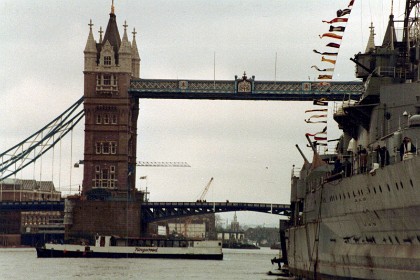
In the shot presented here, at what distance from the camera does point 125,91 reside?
14688 cm

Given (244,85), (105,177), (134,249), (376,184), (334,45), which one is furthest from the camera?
(105,177)

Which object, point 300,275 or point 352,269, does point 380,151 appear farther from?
point 300,275

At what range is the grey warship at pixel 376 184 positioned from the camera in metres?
39.8

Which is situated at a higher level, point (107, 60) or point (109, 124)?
point (107, 60)

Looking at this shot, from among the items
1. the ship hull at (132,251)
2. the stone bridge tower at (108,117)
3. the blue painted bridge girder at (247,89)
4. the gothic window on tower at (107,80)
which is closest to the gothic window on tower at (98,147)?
the stone bridge tower at (108,117)

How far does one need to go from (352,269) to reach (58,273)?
39.6 meters

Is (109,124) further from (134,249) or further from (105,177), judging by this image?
(134,249)

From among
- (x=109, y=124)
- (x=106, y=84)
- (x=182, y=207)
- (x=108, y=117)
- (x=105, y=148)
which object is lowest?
(x=182, y=207)

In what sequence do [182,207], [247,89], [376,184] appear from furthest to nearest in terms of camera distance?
[182,207], [247,89], [376,184]

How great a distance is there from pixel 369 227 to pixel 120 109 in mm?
104116

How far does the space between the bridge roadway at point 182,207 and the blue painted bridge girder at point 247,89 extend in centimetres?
1738

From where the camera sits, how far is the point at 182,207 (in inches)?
6053

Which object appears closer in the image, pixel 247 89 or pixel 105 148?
pixel 247 89

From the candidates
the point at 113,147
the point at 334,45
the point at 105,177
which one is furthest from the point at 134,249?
the point at 334,45
